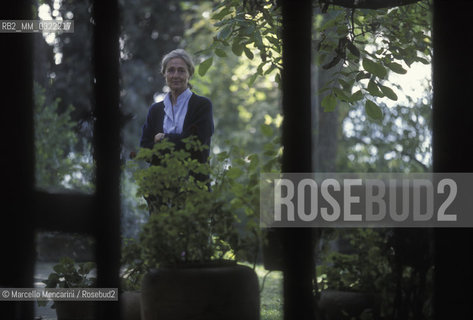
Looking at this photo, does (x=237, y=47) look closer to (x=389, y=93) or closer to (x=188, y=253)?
(x=389, y=93)

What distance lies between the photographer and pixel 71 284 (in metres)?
3.15

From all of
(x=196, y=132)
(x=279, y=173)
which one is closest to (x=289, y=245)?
(x=279, y=173)

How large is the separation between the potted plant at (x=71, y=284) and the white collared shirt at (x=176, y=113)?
100 centimetres

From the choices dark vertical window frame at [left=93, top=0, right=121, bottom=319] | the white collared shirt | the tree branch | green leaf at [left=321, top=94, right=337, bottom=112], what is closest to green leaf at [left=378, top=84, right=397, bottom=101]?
green leaf at [left=321, top=94, right=337, bottom=112]

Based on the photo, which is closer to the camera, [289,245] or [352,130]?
[289,245]

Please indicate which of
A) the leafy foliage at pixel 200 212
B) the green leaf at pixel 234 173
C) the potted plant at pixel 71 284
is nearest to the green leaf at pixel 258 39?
the leafy foliage at pixel 200 212

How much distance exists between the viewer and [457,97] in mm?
2375

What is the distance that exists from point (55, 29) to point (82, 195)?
3.36ft

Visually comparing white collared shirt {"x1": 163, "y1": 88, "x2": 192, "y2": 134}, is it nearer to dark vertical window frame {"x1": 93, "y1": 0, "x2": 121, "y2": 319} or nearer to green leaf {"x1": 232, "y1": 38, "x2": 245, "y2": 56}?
green leaf {"x1": 232, "y1": 38, "x2": 245, "y2": 56}

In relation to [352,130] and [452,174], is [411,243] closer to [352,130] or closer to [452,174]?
[452,174]

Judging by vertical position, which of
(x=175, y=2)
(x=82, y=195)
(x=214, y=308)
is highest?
(x=175, y=2)

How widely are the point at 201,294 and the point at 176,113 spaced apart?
1.58 metres

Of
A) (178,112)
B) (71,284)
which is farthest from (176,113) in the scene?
(71,284)

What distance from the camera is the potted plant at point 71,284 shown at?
2957mm
